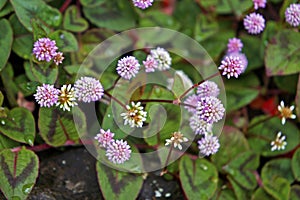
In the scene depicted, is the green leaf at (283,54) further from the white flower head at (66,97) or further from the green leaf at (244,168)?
the white flower head at (66,97)

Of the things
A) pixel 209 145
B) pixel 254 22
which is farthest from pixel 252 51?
pixel 209 145

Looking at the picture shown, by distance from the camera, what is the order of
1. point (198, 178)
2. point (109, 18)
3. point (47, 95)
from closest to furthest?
point (47, 95), point (198, 178), point (109, 18)

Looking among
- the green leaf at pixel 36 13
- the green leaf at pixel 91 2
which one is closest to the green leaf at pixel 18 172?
the green leaf at pixel 36 13

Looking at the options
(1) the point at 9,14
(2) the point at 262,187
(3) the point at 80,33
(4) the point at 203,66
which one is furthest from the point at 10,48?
(2) the point at 262,187

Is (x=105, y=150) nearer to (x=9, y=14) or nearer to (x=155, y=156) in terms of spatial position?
(x=155, y=156)

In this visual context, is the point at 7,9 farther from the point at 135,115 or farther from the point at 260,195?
the point at 260,195
